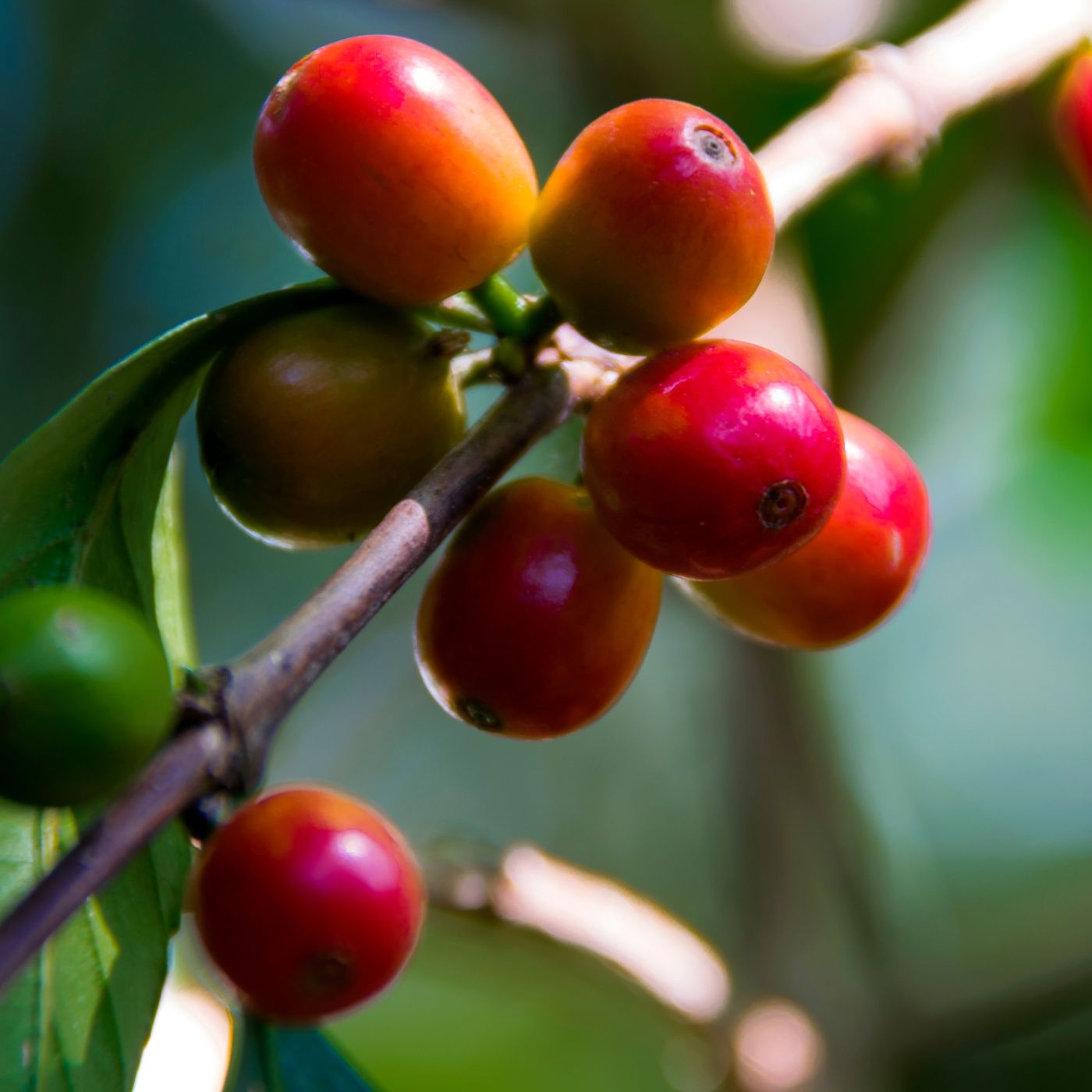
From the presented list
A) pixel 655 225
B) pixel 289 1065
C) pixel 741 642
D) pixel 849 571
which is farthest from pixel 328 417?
pixel 741 642

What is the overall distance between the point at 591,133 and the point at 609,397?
0.68 feet

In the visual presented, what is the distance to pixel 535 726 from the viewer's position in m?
1.07

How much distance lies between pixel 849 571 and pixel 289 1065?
66cm

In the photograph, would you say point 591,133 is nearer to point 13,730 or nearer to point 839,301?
point 13,730

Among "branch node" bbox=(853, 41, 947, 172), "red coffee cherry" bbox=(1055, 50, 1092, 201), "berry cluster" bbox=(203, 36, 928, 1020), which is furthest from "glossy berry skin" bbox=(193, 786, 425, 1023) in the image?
"red coffee cherry" bbox=(1055, 50, 1092, 201)

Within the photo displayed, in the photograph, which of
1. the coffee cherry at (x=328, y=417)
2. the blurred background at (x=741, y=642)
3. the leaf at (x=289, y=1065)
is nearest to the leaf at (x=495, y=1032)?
the blurred background at (x=741, y=642)

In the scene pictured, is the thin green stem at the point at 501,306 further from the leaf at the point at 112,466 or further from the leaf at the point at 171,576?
the leaf at the point at 171,576

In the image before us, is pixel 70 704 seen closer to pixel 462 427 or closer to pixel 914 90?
pixel 462 427

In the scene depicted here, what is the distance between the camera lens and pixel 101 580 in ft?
3.39

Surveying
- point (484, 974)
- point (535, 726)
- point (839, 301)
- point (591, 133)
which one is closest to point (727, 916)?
point (484, 974)

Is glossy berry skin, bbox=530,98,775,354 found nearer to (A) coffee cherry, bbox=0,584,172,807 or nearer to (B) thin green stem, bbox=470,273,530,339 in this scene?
(B) thin green stem, bbox=470,273,530,339

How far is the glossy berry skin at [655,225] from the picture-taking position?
3.10 ft

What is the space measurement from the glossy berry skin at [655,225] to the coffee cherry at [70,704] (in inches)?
19.1

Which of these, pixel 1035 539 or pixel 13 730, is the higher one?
pixel 13 730
